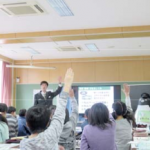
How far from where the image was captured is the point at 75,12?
414 centimetres

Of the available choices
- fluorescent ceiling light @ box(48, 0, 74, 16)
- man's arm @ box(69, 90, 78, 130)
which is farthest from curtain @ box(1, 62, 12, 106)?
man's arm @ box(69, 90, 78, 130)

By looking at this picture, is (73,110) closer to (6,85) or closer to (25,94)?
(6,85)

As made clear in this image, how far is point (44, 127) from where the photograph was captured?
4.66ft

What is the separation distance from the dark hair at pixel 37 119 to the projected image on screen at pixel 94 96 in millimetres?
6616

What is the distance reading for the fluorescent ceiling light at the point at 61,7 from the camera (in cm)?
373

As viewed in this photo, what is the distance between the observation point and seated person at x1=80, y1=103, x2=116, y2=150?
2117 millimetres

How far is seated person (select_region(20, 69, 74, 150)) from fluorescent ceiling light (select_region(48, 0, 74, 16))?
100 inches

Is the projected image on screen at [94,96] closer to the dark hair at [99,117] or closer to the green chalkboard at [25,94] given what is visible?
the green chalkboard at [25,94]

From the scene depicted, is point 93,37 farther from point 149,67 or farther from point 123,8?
point 149,67

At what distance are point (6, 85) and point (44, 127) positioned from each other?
719cm

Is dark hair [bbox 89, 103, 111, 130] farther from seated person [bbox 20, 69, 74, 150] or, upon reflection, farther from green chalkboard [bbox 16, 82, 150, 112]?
green chalkboard [bbox 16, 82, 150, 112]

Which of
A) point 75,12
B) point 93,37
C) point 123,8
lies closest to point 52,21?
point 75,12

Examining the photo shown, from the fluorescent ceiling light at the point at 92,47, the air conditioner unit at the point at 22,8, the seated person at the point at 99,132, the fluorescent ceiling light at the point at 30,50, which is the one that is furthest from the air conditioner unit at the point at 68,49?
the seated person at the point at 99,132

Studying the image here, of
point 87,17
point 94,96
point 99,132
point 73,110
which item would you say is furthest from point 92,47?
point 99,132
